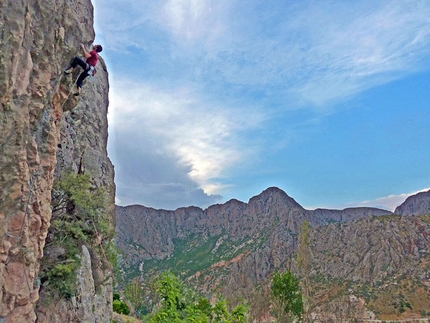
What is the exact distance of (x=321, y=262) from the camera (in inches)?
3184

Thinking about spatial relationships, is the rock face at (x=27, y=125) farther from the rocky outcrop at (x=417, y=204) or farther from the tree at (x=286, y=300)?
the rocky outcrop at (x=417, y=204)

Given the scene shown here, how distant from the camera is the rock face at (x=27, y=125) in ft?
22.6

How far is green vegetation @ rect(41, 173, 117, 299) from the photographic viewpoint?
11312 mm

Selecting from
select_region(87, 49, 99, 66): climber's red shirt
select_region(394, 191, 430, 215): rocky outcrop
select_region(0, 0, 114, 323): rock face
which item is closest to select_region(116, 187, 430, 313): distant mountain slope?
select_region(394, 191, 430, 215): rocky outcrop

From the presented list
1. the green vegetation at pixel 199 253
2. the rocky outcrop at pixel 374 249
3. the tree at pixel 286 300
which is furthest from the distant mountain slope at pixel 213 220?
the tree at pixel 286 300

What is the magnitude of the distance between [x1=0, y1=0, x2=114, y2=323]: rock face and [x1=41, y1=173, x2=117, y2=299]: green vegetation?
4.81ft

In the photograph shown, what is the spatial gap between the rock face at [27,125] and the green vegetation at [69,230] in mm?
1465

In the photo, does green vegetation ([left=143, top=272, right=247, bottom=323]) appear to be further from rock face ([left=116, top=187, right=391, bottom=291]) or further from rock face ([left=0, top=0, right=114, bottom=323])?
rock face ([left=116, top=187, right=391, bottom=291])

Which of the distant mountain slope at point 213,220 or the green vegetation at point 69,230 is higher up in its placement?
the distant mountain slope at point 213,220

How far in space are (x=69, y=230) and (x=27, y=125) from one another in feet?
20.0

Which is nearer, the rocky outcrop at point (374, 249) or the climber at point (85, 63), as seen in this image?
the climber at point (85, 63)

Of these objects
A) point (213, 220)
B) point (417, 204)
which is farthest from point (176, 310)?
point (417, 204)

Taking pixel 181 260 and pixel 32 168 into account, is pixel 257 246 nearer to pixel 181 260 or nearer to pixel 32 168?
pixel 181 260

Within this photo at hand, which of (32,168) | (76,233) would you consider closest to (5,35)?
(32,168)
